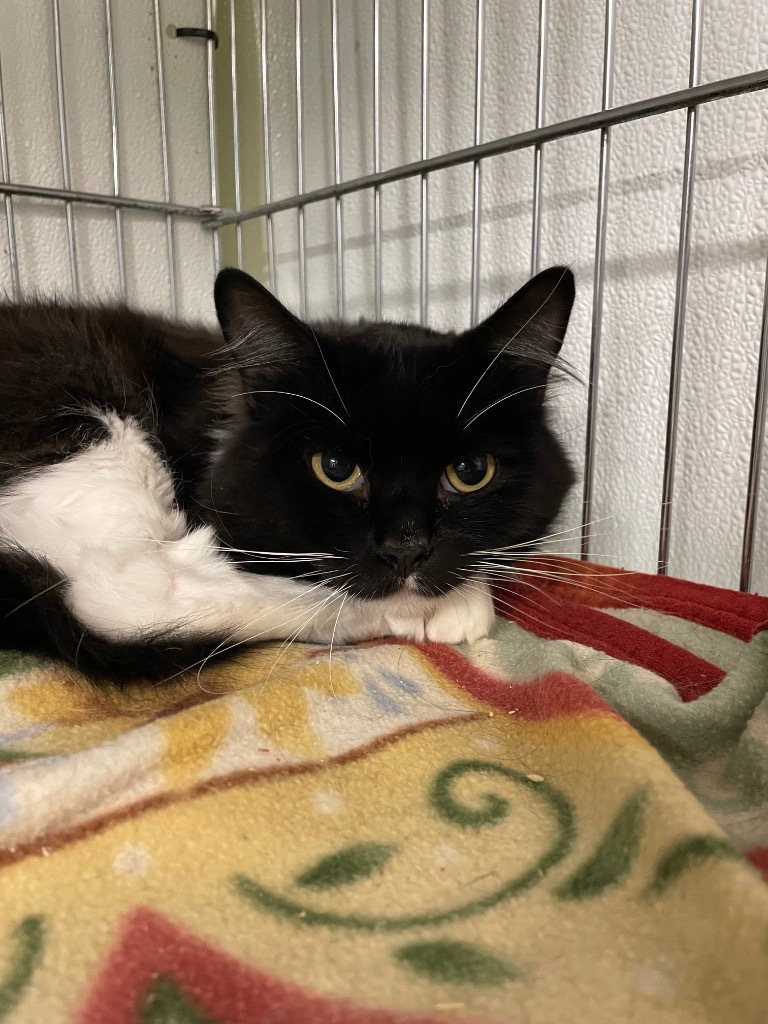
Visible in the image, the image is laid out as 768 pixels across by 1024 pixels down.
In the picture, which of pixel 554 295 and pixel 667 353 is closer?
pixel 554 295

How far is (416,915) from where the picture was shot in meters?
0.49

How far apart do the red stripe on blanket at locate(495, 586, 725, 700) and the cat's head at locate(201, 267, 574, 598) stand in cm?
14

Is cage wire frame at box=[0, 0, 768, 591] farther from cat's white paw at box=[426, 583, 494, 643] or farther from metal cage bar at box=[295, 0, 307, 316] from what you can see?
cat's white paw at box=[426, 583, 494, 643]

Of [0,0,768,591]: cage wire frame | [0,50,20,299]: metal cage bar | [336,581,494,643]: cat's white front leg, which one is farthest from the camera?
[0,50,20,299]: metal cage bar

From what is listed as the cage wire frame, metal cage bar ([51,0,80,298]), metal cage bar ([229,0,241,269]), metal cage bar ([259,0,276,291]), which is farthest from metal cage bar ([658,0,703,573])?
metal cage bar ([51,0,80,298])

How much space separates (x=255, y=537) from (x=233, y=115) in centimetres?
140

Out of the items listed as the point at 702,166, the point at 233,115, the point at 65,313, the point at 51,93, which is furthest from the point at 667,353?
the point at 51,93

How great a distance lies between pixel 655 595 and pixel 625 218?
70 centimetres

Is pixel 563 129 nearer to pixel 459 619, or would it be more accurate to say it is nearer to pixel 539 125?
pixel 539 125

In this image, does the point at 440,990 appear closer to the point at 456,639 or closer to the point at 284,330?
the point at 456,639

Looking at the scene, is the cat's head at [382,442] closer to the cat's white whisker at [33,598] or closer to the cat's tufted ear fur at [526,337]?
the cat's tufted ear fur at [526,337]

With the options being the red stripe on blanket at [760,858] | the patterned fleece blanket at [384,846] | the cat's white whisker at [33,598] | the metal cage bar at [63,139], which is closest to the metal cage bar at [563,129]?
the metal cage bar at [63,139]

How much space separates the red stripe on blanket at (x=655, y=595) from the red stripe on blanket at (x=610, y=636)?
0.05 meters

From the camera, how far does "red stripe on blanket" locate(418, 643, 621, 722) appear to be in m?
0.70
